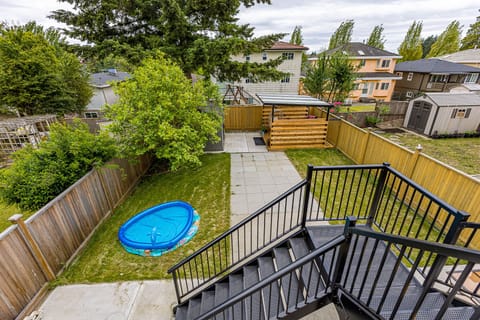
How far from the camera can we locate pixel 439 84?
20.8 metres

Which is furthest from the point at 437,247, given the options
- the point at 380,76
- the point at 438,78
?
the point at 438,78

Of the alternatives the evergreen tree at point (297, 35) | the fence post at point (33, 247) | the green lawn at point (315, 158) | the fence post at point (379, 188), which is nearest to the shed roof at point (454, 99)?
the green lawn at point (315, 158)

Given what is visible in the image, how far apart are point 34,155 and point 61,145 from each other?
509mm

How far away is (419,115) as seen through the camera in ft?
42.7

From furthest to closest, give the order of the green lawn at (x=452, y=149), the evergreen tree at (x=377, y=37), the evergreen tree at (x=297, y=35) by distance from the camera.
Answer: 1. the evergreen tree at (x=297, y=35)
2. the evergreen tree at (x=377, y=37)
3. the green lawn at (x=452, y=149)

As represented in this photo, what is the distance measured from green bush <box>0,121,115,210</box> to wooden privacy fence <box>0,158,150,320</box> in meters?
0.31

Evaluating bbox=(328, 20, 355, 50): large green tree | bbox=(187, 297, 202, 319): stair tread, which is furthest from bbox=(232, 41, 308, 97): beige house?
bbox=(328, 20, 355, 50): large green tree

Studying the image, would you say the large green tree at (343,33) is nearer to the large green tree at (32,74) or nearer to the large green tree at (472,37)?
the large green tree at (472,37)

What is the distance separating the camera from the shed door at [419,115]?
12547 millimetres

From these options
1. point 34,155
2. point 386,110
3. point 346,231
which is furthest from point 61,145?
point 386,110

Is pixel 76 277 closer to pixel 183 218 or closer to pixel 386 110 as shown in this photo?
pixel 183 218

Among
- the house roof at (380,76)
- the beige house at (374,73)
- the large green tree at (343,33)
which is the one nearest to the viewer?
the house roof at (380,76)

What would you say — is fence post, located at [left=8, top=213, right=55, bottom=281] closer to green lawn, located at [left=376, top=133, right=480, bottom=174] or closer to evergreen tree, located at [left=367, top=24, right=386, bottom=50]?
green lawn, located at [left=376, top=133, right=480, bottom=174]

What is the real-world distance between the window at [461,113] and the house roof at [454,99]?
0.94 feet
